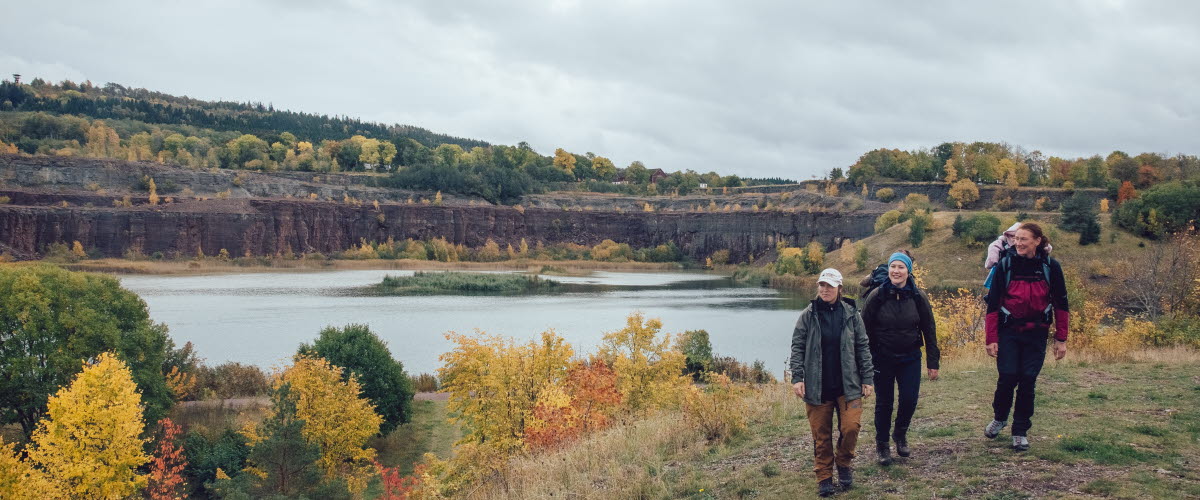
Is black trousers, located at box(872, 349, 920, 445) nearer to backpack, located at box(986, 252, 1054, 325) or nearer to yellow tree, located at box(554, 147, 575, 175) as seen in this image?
backpack, located at box(986, 252, 1054, 325)

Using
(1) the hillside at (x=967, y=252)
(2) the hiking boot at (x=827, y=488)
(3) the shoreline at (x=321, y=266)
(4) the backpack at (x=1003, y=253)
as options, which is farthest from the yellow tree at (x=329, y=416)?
(3) the shoreline at (x=321, y=266)

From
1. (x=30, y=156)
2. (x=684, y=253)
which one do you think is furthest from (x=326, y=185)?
(x=684, y=253)

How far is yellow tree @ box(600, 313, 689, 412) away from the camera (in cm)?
1420

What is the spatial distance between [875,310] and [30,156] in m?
104

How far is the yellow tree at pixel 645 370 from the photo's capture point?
14.2 metres

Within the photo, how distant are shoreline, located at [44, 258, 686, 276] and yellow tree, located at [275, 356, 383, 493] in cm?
6575

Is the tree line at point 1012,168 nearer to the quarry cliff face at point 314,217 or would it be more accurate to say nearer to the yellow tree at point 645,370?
the quarry cliff face at point 314,217

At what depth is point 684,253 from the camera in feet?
358

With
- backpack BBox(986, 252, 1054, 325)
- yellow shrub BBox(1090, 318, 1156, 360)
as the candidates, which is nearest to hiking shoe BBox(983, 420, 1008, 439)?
backpack BBox(986, 252, 1054, 325)

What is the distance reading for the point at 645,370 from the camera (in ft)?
47.5

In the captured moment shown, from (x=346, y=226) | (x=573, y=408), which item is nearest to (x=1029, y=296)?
(x=573, y=408)

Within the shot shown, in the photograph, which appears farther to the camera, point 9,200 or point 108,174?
point 108,174

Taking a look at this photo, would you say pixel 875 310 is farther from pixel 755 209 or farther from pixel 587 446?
pixel 755 209

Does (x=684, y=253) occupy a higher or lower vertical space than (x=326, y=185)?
lower
